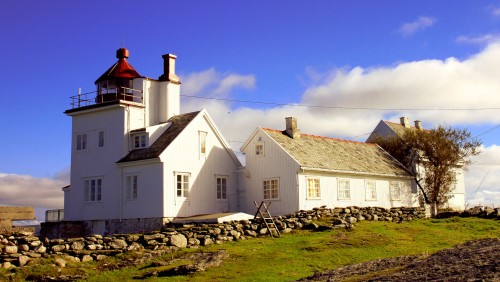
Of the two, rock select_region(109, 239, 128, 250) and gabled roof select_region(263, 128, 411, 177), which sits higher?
gabled roof select_region(263, 128, 411, 177)

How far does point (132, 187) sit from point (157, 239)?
11.6m

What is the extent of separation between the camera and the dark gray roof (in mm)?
37719

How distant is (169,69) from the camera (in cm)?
4322

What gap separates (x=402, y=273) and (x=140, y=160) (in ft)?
82.8

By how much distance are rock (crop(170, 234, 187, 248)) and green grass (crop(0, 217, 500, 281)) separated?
1.30 metres

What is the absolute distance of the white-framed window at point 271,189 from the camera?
3925 cm

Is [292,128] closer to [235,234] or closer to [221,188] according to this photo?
[221,188]

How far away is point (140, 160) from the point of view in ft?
124

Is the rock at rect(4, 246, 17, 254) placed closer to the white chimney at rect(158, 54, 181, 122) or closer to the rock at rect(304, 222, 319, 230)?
the rock at rect(304, 222, 319, 230)

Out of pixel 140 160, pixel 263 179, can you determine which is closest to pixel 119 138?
pixel 140 160

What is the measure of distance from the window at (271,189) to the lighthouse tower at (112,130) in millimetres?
8215

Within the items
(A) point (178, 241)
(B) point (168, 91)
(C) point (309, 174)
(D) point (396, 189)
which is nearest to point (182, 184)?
(B) point (168, 91)

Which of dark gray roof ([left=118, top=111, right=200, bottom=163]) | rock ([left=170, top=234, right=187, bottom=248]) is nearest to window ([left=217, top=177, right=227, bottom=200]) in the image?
dark gray roof ([left=118, top=111, right=200, bottom=163])

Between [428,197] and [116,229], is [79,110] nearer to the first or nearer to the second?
[116,229]
